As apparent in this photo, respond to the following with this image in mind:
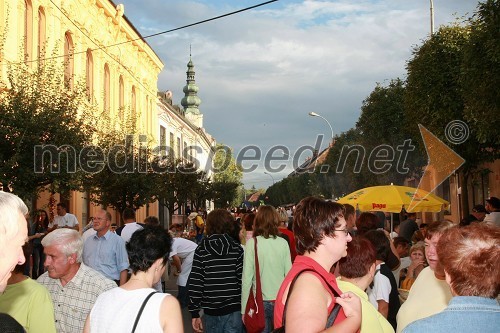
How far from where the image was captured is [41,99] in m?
18.4

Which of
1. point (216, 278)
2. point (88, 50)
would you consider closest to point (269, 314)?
point (216, 278)

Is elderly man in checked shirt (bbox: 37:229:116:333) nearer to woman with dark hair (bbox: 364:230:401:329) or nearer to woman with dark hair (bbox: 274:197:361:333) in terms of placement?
woman with dark hair (bbox: 274:197:361:333)

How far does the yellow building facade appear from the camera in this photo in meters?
23.1

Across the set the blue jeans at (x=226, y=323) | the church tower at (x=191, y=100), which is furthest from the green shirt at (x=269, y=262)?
the church tower at (x=191, y=100)

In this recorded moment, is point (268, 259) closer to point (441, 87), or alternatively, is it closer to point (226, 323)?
point (226, 323)

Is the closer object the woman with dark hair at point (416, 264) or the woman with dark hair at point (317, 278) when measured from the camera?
the woman with dark hair at point (317, 278)

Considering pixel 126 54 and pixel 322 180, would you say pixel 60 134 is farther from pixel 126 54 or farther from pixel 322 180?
pixel 322 180

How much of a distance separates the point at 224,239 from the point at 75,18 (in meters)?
24.6

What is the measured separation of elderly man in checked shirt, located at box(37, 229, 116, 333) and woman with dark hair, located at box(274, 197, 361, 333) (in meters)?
2.13

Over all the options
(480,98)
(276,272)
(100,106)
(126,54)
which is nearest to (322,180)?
(126,54)

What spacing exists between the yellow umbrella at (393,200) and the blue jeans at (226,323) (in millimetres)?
9264

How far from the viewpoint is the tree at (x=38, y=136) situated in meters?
17.0

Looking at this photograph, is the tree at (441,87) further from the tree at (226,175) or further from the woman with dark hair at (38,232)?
the tree at (226,175)

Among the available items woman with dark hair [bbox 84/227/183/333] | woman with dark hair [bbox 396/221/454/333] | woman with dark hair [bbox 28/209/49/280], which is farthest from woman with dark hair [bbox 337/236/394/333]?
woman with dark hair [bbox 28/209/49/280]
